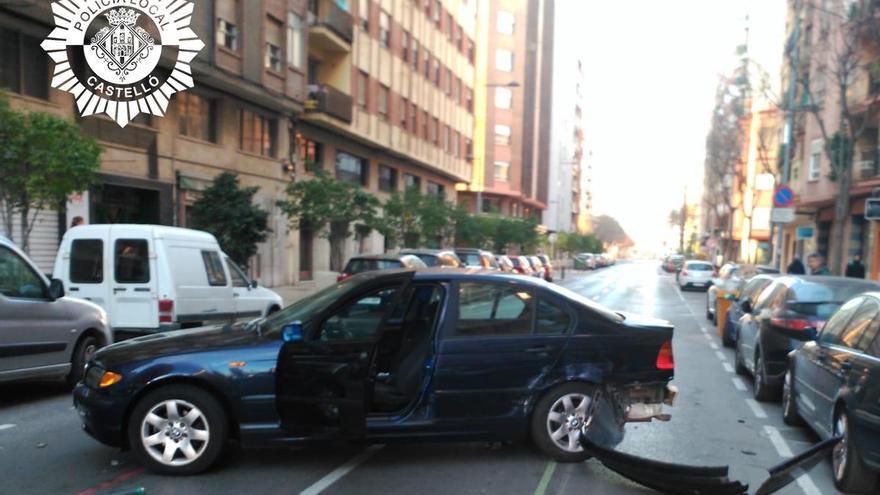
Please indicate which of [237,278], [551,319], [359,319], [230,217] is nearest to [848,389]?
[551,319]

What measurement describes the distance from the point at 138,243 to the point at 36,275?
238 cm

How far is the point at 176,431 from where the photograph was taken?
4785mm

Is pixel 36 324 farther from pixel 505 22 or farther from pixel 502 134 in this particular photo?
pixel 505 22

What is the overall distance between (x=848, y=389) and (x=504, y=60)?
59.7m

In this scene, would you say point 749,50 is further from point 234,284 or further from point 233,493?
point 233,493

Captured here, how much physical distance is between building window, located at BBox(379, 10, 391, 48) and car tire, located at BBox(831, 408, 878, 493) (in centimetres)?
2920

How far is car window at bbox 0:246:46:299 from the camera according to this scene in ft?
23.0

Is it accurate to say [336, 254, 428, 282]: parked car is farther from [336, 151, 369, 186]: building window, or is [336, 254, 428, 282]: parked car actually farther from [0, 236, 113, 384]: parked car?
[336, 151, 369, 186]: building window

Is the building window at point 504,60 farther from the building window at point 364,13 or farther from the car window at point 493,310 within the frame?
the car window at point 493,310

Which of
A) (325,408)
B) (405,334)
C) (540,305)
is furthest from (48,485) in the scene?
(540,305)

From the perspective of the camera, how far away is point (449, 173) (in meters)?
41.9

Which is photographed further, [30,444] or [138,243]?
[138,243]

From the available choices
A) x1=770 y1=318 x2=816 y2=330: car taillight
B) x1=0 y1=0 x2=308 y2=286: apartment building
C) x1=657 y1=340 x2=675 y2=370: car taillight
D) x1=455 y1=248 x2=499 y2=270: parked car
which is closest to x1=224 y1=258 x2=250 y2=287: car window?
A: x1=0 y1=0 x2=308 y2=286: apartment building

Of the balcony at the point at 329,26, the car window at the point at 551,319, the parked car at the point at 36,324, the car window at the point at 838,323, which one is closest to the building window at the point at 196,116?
the balcony at the point at 329,26
